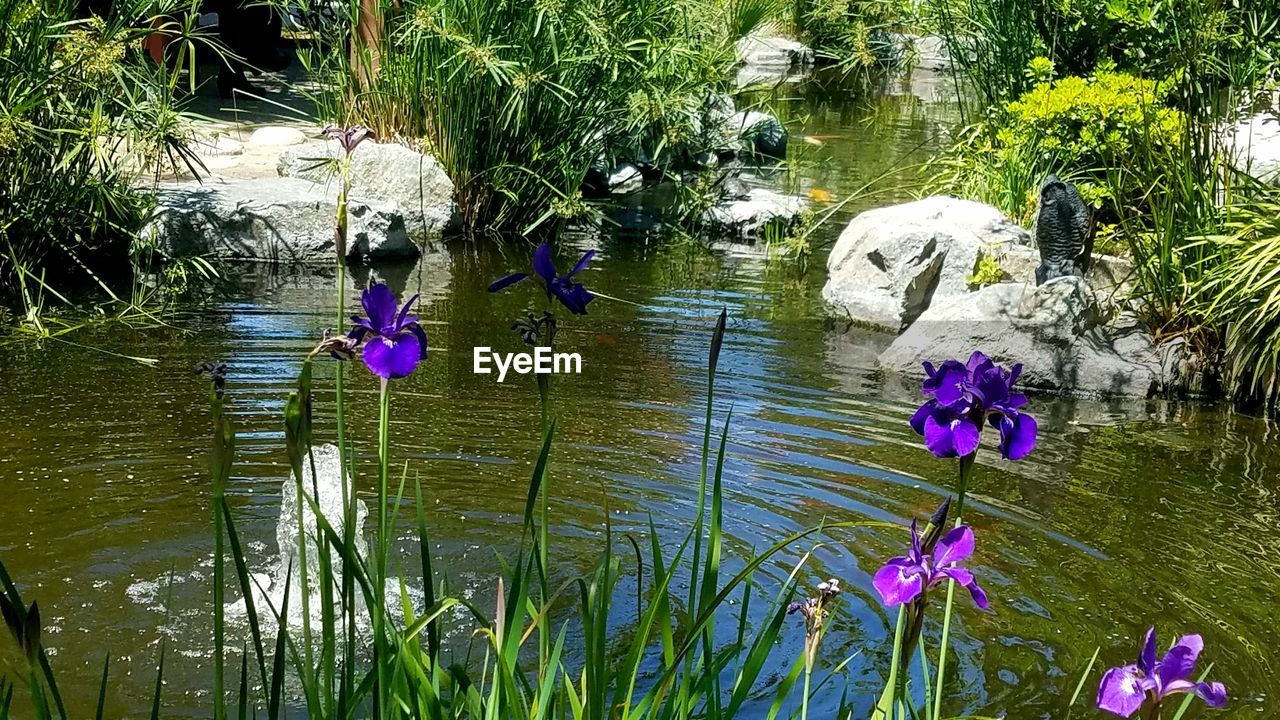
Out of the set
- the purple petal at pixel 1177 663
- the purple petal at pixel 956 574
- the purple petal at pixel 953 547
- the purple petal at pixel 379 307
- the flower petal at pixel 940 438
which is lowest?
the purple petal at pixel 1177 663

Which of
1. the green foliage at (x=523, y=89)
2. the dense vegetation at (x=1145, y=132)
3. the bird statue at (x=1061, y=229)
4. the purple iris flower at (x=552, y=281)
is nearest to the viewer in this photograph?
the purple iris flower at (x=552, y=281)

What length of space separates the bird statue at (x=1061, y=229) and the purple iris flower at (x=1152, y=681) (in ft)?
15.9

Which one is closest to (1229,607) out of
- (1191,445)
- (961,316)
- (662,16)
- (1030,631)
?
(1030,631)

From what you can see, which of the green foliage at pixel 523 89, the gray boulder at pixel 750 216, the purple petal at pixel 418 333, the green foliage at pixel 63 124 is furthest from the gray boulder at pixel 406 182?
the purple petal at pixel 418 333

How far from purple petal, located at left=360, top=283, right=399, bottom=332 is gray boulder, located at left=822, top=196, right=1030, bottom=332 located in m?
5.32

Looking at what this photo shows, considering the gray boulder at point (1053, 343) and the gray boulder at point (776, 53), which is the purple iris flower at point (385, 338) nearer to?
the gray boulder at point (1053, 343)

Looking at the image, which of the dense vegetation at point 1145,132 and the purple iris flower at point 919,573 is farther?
the dense vegetation at point 1145,132

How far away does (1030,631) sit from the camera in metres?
3.43

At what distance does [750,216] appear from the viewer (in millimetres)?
8680

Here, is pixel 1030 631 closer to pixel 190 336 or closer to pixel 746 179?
pixel 190 336

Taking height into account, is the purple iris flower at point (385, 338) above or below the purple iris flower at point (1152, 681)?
above

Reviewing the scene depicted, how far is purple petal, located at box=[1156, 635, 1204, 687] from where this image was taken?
137cm

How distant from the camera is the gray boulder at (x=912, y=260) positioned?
6723 mm

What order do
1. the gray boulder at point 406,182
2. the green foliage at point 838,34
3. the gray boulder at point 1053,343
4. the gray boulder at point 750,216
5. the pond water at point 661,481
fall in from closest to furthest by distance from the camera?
the pond water at point 661,481 → the gray boulder at point 1053,343 → the gray boulder at point 406,182 → the gray boulder at point 750,216 → the green foliage at point 838,34
